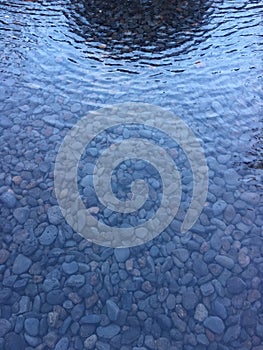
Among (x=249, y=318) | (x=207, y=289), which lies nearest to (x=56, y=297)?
(x=207, y=289)

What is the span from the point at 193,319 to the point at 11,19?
5520mm

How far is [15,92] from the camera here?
509 centimetres

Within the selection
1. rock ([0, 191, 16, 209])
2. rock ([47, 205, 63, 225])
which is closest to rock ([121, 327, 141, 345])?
rock ([47, 205, 63, 225])

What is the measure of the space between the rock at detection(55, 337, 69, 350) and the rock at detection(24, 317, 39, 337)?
190 mm

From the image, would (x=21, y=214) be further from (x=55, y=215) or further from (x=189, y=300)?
(x=189, y=300)

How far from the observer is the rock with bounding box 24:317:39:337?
3.03m

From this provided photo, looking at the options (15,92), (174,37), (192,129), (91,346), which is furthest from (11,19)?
(91,346)

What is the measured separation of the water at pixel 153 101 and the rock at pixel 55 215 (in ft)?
0.24

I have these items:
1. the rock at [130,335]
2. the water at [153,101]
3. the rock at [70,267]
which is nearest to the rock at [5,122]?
the water at [153,101]

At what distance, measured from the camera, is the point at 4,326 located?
3057 millimetres

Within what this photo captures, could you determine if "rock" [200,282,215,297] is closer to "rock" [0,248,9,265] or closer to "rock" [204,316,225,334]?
"rock" [204,316,225,334]

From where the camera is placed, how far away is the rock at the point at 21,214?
3711 millimetres

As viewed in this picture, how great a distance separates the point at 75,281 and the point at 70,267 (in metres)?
0.14

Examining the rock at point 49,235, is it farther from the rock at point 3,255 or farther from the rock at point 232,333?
the rock at point 232,333
